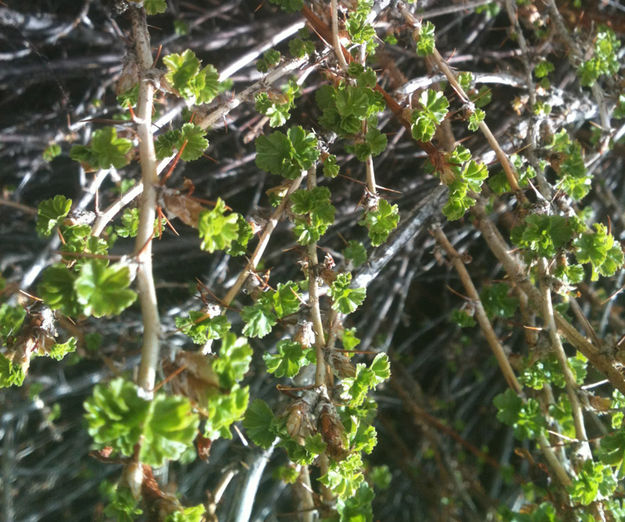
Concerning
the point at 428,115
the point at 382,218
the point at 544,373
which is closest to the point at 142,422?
the point at 382,218

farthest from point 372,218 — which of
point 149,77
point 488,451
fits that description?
point 488,451

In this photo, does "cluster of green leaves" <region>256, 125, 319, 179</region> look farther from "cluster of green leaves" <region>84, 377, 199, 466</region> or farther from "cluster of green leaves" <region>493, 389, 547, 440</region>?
"cluster of green leaves" <region>493, 389, 547, 440</region>

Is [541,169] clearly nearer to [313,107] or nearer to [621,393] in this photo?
[621,393]

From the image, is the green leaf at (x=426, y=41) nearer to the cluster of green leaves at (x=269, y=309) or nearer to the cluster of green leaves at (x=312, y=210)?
the cluster of green leaves at (x=312, y=210)

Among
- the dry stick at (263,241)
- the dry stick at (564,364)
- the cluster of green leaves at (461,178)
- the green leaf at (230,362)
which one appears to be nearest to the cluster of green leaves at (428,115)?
the cluster of green leaves at (461,178)

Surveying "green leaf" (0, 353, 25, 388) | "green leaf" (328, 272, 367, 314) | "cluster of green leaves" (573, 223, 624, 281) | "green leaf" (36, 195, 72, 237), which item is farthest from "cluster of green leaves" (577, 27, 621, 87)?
"green leaf" (0, 353, 25, 388)
